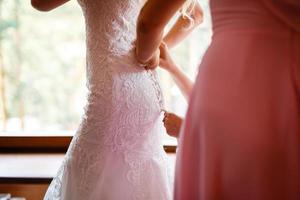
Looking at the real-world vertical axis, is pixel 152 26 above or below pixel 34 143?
above

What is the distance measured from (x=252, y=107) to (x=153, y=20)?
192 mm

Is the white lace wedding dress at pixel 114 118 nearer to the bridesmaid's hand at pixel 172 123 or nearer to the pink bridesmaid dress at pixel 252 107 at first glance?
the bridesmaid's hand at pixel 172 123

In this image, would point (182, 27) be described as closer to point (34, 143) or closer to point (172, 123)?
point (172, 123)

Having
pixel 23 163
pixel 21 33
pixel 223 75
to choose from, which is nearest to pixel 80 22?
pixel 21 33

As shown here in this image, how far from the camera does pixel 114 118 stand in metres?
0.75

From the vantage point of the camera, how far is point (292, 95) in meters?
0.48

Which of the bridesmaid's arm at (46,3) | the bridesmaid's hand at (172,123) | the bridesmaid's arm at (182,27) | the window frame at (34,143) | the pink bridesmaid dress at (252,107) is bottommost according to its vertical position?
the window frame at (34,143)

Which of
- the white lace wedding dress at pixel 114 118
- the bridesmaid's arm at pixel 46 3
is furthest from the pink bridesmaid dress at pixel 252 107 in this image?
the bridesmaid's arm at pixel 46 3

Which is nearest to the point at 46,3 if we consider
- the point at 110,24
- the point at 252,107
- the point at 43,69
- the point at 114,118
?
the point at 110,24

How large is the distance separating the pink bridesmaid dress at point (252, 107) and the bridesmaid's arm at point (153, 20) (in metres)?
0.07

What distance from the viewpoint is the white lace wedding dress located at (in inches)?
29.5

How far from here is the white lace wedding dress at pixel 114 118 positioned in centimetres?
75

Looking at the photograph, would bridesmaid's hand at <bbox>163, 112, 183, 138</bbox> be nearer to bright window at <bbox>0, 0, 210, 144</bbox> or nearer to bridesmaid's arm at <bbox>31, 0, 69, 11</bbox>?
bridesmaid's arm at <bbox>31, 0, 69, 11</bbox>

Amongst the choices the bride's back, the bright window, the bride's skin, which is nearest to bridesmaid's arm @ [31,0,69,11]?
the bride's back
